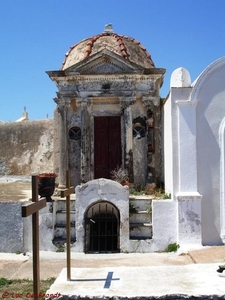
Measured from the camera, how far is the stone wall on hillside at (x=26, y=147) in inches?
738

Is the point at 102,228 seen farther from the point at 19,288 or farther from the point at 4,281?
the point at 19,288

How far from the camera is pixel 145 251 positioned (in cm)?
977

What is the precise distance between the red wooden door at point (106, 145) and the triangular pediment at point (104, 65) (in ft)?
4.95

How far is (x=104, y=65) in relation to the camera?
1221 cm

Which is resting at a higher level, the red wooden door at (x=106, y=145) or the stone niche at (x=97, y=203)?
the red wooden door at (x=106, y=145)

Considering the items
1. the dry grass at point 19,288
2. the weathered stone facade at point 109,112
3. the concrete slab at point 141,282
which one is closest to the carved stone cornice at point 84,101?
the weathered stone facade at point 109,112

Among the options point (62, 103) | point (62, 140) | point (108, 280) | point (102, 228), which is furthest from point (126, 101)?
point (108, 280)

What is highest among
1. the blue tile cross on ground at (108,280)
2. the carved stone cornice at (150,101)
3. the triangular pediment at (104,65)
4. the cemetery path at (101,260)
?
the triangular pediment at (104,65)

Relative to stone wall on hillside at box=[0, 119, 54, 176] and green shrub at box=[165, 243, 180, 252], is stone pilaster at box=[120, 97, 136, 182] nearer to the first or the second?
green shrub at box=[165, 243, 180, 252]

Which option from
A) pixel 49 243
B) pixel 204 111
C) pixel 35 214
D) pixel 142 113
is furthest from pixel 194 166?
pixel 35 214

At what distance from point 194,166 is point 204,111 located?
1.43 metres

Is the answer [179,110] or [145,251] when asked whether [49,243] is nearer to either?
[145,251]

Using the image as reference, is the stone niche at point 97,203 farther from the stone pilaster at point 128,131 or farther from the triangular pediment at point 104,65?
the triangular pediment at point 104,65

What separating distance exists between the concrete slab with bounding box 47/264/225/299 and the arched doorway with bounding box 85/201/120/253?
12.1 ft
